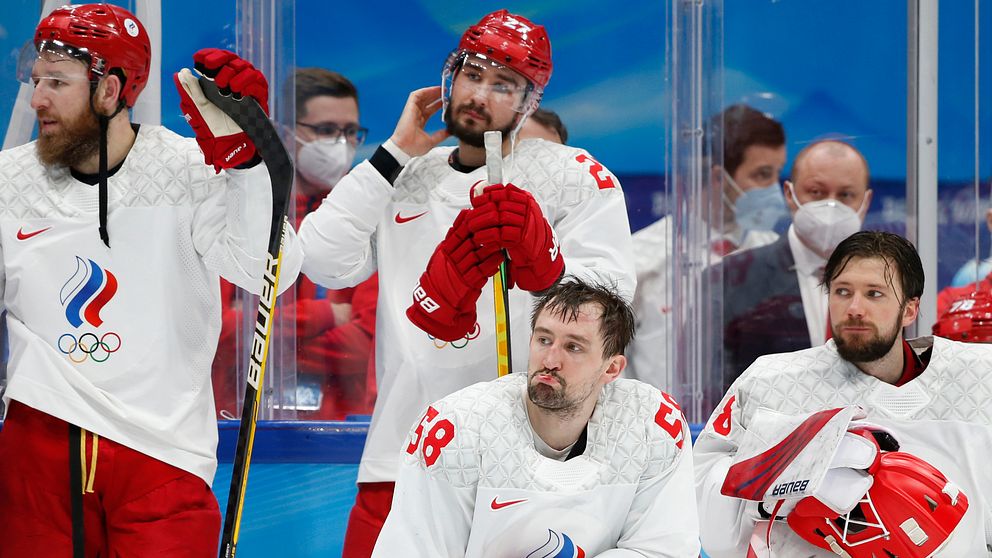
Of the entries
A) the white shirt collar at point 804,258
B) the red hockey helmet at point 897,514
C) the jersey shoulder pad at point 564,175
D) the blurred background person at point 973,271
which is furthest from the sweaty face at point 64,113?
the blurred background person at point 973,271

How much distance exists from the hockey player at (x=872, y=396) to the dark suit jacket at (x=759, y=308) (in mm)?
1188

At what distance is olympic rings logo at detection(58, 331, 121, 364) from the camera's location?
2.56 m

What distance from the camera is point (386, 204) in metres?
2.86

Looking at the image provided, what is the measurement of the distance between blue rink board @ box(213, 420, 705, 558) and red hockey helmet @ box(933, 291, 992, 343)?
1.57 meters

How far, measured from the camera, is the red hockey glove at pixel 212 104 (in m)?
2.48

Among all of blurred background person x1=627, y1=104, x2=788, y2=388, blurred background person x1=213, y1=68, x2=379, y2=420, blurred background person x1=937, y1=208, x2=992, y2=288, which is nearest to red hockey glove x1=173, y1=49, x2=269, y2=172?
blurred background person x1=213, y1=68, x2=379, y2=420

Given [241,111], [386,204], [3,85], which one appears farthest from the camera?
[3,85]

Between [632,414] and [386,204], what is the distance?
717 millimetres

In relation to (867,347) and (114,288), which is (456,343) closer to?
(114,288)

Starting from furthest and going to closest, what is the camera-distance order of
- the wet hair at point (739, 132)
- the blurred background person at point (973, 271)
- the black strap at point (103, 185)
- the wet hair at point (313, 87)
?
the blurred background person at point (973, 271) → the wet hair at point (739, 132) → the wet hair at point (313, 87) → the black strap at point (103, 185)

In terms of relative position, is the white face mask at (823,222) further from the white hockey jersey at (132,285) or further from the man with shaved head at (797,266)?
the white hockey jersey at (132,285)

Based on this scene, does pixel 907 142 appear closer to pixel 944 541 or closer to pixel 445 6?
pixel 445 6

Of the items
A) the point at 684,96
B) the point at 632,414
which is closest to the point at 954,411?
the point at 632,414

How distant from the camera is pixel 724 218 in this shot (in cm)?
421
